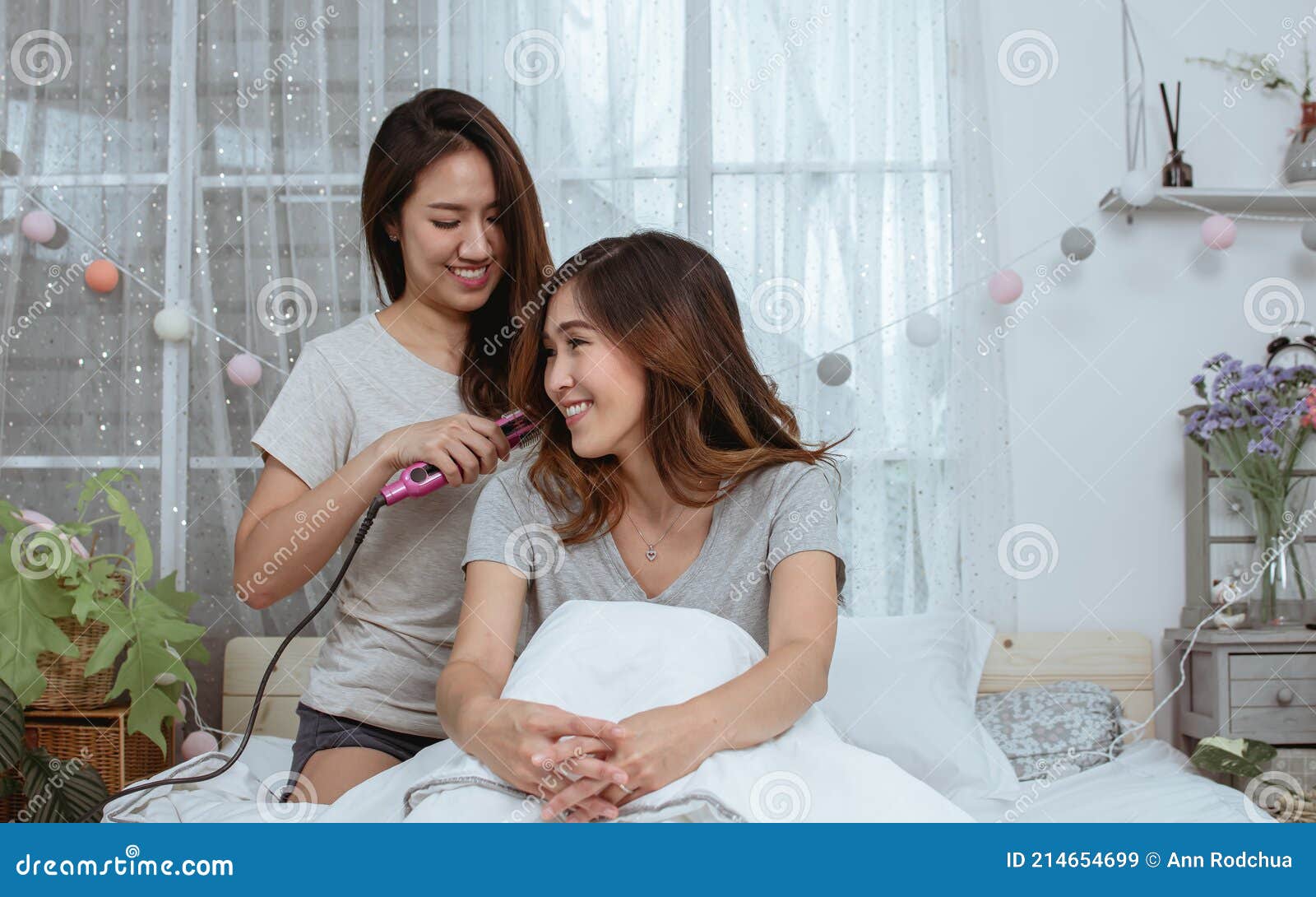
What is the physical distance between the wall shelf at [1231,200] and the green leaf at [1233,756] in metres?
1.10

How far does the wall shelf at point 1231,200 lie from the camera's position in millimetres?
2332

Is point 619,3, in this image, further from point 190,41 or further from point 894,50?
point 190,41

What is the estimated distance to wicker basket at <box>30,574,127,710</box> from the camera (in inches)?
76.4

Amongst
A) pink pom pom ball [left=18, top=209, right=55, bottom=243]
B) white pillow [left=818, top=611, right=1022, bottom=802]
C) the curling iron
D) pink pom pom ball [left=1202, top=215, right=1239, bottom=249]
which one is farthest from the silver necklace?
pink pom pom ball [left=18, top=209, right=55, bottom=243]

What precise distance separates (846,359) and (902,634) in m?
0.57

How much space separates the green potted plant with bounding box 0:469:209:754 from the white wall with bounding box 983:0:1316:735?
67.6 inches

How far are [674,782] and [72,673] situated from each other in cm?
142

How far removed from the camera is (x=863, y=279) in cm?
240

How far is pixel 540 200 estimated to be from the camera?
7.97 feet

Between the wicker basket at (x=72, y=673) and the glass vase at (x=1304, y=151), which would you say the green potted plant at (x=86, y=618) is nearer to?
the wicker basket at (x=72, y=673)

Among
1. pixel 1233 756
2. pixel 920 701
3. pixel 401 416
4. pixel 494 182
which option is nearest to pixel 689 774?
pixel 401 416

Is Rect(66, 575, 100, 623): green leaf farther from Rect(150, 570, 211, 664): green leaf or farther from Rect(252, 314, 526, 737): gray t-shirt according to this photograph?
Rect(252, 314, 526, 737): gray t-shirt

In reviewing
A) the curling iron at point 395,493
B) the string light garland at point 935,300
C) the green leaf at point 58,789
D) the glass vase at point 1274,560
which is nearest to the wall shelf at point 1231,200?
the string light garland at point 935,300

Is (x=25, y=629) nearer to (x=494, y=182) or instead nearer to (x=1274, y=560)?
(x=494, y=182)
